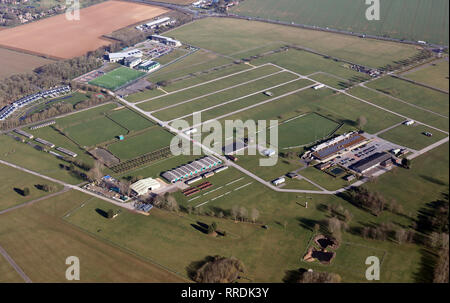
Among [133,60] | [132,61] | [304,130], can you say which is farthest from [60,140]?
[304,130]

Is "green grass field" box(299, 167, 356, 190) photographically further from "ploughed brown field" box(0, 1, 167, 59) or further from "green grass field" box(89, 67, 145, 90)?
"ploughed brown field" box(0, 1, 167, 59)

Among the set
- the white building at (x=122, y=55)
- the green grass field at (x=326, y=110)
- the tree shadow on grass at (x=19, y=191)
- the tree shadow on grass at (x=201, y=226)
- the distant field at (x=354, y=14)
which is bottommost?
the tree shadow on grass at (x=19, y=191)

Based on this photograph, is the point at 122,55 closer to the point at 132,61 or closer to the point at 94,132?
the point at 132,61

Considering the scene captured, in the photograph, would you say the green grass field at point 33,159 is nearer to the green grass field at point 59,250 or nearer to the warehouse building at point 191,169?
the green grass field at point 59,250

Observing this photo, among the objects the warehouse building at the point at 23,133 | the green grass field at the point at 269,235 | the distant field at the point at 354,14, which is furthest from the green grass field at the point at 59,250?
the distant field at the point at 354,14

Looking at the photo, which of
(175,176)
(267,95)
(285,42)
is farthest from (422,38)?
(175,176)

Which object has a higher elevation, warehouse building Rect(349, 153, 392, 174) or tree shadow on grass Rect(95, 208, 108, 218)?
warehouse building Rect(349, 153, 392, 174)

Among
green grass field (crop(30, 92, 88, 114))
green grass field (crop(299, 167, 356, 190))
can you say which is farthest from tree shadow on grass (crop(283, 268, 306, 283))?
green grass field (crop(30, 92, 88, 114))
